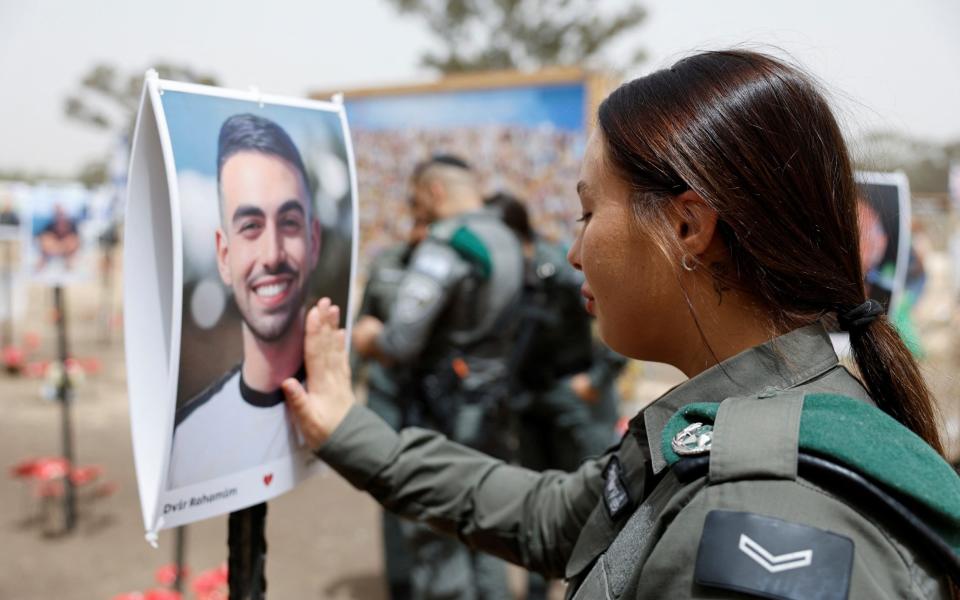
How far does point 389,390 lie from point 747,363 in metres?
2.69

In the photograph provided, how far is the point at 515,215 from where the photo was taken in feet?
11.4

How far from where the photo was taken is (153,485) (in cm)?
122

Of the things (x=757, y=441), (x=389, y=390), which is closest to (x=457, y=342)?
(x=389, y=390)

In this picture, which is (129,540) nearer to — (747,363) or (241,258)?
(241,258)

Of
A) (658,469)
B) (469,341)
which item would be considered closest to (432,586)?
(469,341)

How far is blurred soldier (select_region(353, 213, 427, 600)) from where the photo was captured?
3.52 meters

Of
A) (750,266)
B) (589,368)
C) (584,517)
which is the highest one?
(750,266)

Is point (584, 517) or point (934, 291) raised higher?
point (584, 517)

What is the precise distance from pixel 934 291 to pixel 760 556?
17.9 m

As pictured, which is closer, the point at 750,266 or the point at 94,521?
the point at 750,266

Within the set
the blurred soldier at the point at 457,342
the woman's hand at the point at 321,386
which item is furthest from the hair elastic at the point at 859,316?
the blurred soldier at the point at 457,342

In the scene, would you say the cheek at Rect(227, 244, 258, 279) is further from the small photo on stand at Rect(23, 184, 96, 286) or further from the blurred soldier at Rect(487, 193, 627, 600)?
the small photo on stand at Rect(23, 184, 96, 286)

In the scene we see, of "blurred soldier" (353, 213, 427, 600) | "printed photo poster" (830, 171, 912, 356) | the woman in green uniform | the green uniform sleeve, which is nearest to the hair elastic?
the woman in green uniform

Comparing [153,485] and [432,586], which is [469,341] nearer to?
[432,586]
